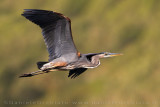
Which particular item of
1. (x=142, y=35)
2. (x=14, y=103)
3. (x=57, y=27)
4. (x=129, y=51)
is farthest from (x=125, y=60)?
(x=57, y=27)

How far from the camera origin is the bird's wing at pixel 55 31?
11484 millimetres

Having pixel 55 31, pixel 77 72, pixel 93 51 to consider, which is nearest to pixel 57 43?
pixel 55 31

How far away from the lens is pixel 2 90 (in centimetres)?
3069

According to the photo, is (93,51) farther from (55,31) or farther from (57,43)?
(55,31)

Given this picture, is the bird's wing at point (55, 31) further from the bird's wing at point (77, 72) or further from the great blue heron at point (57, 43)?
the bird's wing at point (77, 72)

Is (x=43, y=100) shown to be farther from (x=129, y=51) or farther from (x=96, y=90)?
(x=129, y=51)

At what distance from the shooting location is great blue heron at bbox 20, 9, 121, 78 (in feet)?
37.8

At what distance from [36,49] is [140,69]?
7.85 metres

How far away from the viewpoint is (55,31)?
1183 cm

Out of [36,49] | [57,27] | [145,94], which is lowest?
[145,94]

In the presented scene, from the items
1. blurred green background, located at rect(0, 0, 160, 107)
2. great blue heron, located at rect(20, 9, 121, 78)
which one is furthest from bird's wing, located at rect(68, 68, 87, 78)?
blurred green background, located at rect(0, 0, 160, 107)

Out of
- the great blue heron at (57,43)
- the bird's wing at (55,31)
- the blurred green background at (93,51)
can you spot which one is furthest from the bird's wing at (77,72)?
the blurred green background at (93,51)

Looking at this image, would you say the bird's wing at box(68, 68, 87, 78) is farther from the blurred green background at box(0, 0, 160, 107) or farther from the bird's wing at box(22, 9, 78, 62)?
the blurred green background at box(0, 0, 160, 107)

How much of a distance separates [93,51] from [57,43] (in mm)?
19625
